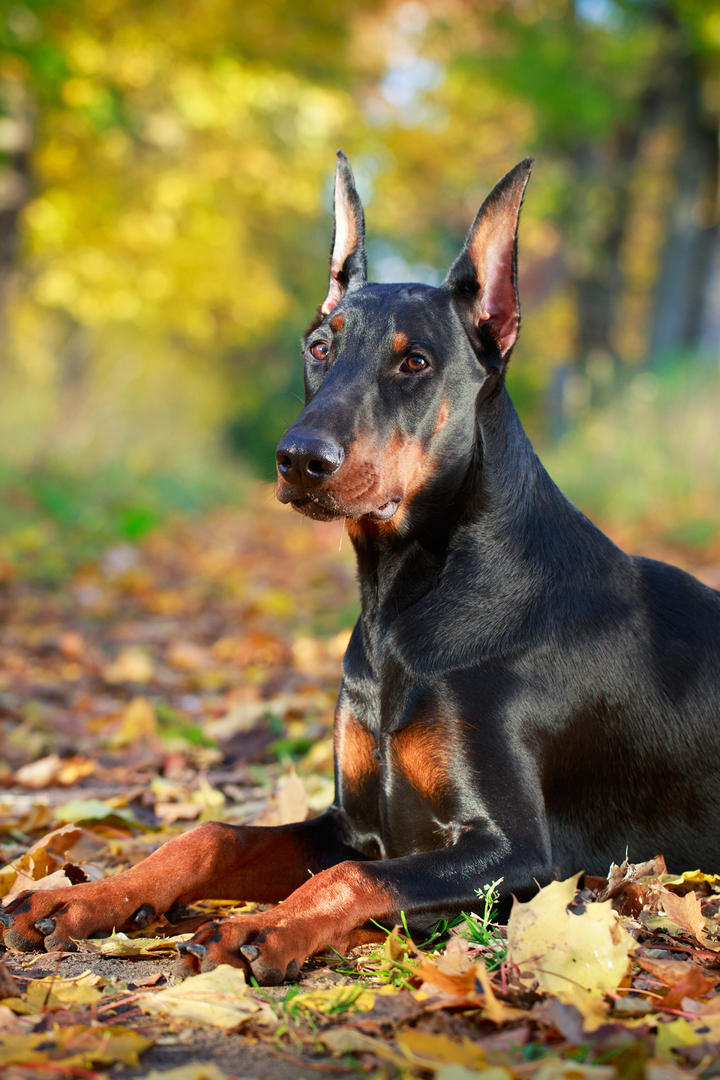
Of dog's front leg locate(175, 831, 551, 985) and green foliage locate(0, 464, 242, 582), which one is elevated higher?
green foliage locate(0, 464, 242, 582)

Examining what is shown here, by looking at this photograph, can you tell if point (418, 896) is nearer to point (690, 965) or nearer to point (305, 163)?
point (690, 965)

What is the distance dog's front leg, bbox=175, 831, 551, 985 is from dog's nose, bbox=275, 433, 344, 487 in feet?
3.12

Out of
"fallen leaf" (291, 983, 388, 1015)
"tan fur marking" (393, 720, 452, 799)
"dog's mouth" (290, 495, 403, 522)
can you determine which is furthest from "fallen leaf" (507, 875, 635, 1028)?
"dog's mouth" (290, 495, 403, 522)

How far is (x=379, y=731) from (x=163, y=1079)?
4.30 ft

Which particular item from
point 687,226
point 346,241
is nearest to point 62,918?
point 346,241

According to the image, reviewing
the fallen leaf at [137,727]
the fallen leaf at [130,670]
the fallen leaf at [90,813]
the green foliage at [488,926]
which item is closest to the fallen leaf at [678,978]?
the green foliage at [488,926]

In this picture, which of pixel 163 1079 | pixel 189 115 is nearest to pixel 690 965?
pixel 163 1079

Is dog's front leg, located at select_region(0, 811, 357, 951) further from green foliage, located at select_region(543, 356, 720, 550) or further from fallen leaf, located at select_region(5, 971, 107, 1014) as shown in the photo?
green foliage, located at select_region(543, 356, 720, 550)

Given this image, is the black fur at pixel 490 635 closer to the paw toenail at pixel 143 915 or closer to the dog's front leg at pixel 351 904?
the dog's front leg at pixel 351 904

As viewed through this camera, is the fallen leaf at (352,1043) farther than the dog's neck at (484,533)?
No

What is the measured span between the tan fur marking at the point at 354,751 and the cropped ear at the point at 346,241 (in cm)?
136

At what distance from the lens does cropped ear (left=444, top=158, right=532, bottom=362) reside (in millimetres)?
3264

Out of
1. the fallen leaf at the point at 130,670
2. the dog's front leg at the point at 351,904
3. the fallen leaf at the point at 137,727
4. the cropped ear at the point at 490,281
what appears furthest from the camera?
the fallen leaf at the point at 130,670

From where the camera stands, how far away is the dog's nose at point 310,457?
282 centimetres
